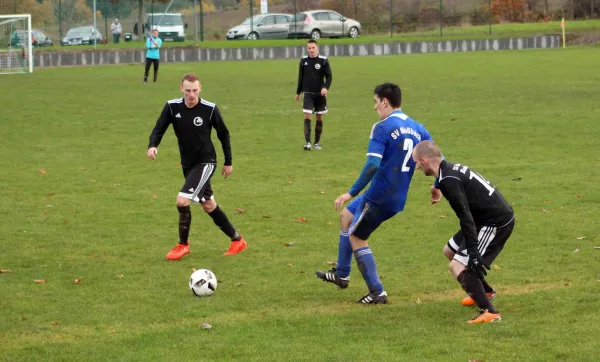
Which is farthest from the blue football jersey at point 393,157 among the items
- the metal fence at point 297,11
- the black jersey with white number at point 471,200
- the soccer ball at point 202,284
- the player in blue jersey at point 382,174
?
the metal fence at point 297,11

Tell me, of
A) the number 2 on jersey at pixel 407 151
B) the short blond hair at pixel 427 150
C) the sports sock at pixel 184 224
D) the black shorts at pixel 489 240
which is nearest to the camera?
the short blond hair at pixel 427 150

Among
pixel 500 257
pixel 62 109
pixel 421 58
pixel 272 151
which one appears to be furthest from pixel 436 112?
pixel 421 58

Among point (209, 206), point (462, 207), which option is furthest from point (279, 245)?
point (462, 207)

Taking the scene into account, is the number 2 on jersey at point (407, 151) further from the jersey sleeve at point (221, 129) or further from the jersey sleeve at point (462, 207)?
the jersey sleeve at point (221, 129)

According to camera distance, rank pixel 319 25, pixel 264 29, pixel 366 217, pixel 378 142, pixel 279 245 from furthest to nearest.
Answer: pixel 319 25 < pixel 264 29 < pixel 279 245 < pixel 366 217 < pixel 378 142

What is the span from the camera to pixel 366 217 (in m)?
8.37

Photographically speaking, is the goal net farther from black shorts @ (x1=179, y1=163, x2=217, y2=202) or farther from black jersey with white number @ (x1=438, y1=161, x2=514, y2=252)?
black jersey with white number @ (x1=438, y1=161, x2=514, y2=252)

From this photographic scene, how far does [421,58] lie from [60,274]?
38749 millimetres

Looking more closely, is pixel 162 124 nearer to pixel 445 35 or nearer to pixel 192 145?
pixel 192 145

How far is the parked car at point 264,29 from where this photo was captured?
192ft

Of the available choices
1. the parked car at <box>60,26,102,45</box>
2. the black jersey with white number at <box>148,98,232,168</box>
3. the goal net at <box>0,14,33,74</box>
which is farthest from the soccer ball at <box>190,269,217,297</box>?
the parked car at <box>60,26,102,45</box>

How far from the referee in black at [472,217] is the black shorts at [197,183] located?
138 inches

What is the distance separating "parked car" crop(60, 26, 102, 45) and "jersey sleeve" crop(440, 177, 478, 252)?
5042 centimetres

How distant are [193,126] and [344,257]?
2657 mm
